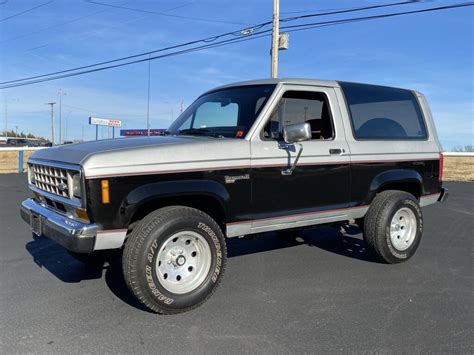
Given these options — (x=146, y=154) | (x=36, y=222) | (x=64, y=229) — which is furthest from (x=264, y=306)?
(x=36, y=222)

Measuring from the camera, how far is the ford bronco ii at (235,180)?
3.63 meters

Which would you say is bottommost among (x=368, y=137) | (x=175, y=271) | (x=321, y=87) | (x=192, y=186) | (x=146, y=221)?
(x=175, y=271)

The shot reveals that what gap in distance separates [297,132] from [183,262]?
1613 millimetres

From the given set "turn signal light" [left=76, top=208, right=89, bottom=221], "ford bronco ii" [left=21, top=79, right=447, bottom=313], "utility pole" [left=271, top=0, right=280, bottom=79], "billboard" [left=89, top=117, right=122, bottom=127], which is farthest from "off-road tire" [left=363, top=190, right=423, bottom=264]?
"billboard" [left=89, top=117, right=122, bottom=127]

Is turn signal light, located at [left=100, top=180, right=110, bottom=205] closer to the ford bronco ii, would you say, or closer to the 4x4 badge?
the ford bronco ii

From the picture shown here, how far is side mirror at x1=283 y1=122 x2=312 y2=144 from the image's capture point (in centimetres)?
412

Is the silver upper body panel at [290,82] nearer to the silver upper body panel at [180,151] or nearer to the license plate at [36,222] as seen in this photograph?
the silver upper body panel at [180,151]

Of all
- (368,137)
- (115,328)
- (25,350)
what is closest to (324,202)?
(368,137)

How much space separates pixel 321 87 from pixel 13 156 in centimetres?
2722

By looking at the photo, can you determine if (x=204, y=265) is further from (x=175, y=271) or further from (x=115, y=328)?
(x=115, y=328)

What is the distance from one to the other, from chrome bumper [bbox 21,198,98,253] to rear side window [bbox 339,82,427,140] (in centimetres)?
325

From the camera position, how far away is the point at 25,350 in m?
3.16

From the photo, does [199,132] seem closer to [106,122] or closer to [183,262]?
[183,262]

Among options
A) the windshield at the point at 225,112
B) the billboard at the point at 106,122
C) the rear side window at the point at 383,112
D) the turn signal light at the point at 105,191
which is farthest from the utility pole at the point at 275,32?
the billboard at the point at 106,122
